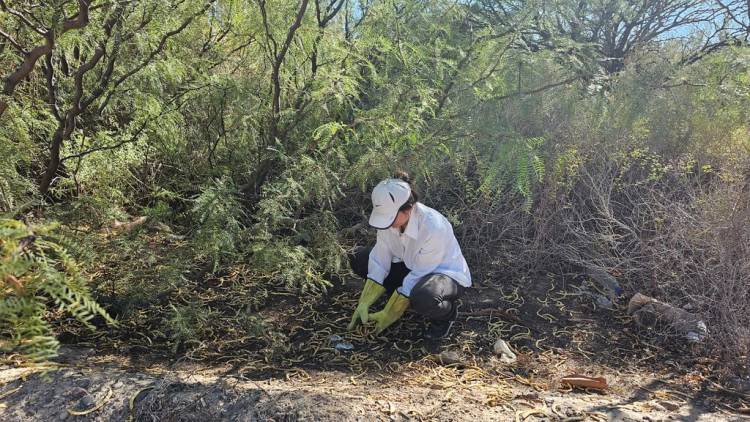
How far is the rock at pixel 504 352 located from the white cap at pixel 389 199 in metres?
0.93

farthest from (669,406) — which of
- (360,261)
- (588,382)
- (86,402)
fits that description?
(86,402)

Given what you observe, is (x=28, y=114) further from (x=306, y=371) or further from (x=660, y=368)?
(x=660, y=368)

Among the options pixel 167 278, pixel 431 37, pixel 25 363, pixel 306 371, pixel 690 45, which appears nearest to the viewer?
pixel 25 363

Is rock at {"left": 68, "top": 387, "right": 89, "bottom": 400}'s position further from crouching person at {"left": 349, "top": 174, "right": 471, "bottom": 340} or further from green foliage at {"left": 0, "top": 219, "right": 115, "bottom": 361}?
crouching person at {"left": 349, "top": 174, "right": 471, "bottom": 340}

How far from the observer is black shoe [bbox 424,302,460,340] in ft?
11.3

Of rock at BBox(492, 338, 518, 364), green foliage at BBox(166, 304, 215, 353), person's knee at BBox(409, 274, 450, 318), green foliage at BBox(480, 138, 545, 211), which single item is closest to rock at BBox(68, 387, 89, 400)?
green foliage at BBox(166, 304, 215, 353)

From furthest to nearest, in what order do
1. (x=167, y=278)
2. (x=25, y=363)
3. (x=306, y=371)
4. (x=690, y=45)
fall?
1. (x=690, y=45)
2. (x=167, y=278)
3. (x=306, y=371)
4. (x=25, y=363)

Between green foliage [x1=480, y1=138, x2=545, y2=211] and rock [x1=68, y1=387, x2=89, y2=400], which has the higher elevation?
green foliage [x1=480, y1=138, x2=545, y2=211]

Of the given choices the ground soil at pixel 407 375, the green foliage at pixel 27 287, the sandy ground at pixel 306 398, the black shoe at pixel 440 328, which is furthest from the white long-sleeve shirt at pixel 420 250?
the green foliage at pixel 27 287

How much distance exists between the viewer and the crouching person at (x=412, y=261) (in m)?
3.23

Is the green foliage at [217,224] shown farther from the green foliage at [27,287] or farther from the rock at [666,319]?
the rock at [666,319]

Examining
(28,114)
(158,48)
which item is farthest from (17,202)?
(158,48)

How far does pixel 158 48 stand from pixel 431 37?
1765mm

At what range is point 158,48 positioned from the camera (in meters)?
3.40
